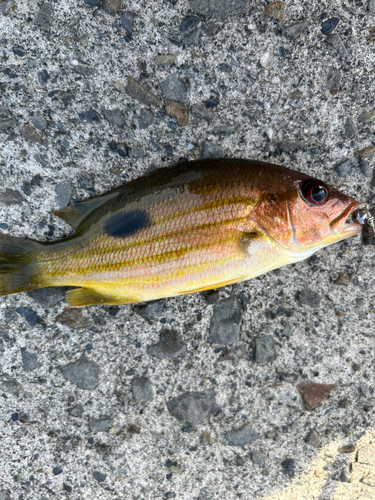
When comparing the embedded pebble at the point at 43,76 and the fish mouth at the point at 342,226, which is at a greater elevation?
the embedded pebble at the point at 43,76

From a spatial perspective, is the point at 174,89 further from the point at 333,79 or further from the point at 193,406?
the point at 193,406

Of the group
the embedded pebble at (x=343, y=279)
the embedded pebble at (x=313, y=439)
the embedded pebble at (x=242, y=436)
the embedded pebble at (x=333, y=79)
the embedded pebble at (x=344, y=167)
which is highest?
the embedded pebble at (x=333, y=79)

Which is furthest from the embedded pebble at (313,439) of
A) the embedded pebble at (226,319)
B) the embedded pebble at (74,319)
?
the embedded pebble at (74,319)

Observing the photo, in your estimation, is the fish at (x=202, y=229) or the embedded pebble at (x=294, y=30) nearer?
the fish at (x=202, y=229)

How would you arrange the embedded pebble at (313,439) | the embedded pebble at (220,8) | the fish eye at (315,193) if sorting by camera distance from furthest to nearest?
1. the embedded pebble at (313,439)
2. the embedded pebble at (220,8)
3. the fish eye at (315,193)

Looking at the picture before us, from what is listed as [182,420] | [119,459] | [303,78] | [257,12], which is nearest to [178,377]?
[182,420]

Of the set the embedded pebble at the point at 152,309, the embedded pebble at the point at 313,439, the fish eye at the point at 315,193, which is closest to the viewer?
the fish eye at the point at 315,193

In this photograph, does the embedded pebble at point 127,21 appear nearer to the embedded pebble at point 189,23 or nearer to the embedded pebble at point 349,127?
the embedded pebble at point 189,23
